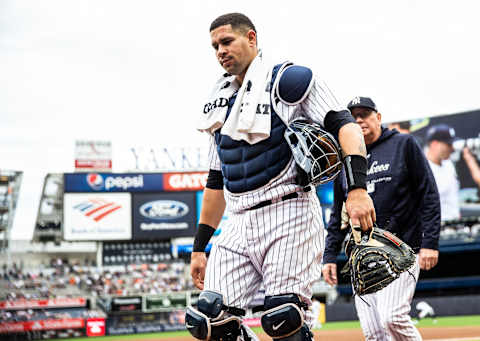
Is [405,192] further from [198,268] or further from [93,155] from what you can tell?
[93,155]

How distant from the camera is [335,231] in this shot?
5.50 metres

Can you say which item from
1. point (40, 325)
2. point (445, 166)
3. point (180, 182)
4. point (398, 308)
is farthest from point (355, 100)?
point (180, 182)

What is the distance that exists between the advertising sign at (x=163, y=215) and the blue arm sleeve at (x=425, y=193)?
30756mm

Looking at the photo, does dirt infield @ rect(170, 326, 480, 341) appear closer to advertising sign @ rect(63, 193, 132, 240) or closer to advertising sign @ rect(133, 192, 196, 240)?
advertising sign @ rect(133, 192, 196, 240)

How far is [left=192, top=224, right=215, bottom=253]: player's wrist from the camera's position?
12.9ft

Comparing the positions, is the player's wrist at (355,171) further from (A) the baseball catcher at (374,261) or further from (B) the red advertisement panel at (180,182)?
(B) the red advertisement panel at (180,182)

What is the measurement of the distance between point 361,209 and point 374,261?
29 cm

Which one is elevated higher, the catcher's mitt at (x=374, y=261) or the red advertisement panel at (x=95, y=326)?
the catcher's mitt at (x=374, y=261)

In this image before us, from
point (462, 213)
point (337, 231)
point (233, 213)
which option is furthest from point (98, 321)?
point (233, 213)

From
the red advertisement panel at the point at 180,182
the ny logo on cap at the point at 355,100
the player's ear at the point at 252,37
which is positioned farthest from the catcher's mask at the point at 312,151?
the red advertisement panel at the point at 180,182

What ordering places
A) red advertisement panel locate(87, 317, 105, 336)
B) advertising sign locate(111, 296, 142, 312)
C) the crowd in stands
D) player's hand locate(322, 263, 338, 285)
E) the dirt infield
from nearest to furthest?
player's hand locate(322, 263, 338, 285) < the dirt infield < red advertisement panel locate(87, 317, 105, 336) < advertising sign locate(111, 296, 142, 312) < the crowd in stands

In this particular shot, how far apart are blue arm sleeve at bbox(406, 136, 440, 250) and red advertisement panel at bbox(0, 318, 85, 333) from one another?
23267mm

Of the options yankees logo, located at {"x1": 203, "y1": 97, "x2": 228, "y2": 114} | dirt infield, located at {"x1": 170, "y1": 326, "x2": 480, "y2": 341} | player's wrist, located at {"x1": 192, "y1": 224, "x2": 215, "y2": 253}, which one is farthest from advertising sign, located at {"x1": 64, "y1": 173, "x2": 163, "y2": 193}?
yankees logo, located at {"x1": 203, "y1": 97, "x2": 228, "y2": 114}

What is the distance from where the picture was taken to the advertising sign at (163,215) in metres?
35.1
